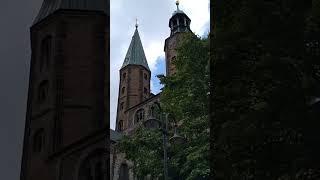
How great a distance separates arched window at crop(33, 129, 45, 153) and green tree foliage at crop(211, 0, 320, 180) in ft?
2.23

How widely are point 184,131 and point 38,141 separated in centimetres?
77

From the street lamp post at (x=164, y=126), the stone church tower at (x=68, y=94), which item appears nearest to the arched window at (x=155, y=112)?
the street lamp post at (x=164, y=126)

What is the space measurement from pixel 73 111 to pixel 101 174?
0.26m

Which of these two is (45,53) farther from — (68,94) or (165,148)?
(165,148)

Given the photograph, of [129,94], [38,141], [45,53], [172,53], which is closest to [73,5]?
[45,53]

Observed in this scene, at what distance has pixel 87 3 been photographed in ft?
7.29

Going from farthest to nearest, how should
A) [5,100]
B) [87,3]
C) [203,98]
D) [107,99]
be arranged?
[203,98], [87,3], [107,99], [5,100]

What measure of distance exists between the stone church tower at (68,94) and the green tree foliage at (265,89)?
1.62 ft

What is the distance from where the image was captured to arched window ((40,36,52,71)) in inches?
80.9

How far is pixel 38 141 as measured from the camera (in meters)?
1.91

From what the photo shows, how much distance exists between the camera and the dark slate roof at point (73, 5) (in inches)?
83.1

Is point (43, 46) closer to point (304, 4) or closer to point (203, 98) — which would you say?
point (203, 98)

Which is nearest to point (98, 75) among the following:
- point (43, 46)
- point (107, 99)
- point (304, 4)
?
point (107, 99)

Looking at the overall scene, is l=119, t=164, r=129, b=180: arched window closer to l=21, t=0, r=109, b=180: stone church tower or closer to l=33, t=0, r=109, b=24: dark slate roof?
l=21, t=0, r=109, b=180: stone church tower
